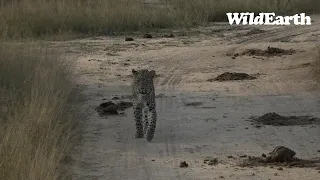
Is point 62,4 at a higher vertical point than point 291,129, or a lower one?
higher

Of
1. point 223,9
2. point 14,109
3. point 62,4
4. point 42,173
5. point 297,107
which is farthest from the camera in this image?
point 223,9

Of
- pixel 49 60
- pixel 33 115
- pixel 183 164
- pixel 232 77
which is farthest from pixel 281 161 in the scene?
pixel 232 77

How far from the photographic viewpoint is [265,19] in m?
28.3

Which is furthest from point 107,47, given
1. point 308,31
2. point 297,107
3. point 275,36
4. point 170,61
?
point 297,107

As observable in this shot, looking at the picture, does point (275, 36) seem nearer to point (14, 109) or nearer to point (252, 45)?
point (252, 45)

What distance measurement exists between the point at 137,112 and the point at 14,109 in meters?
1.87

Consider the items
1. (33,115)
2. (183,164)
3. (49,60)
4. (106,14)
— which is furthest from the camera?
(106,14)

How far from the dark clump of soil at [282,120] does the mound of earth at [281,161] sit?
2.27m

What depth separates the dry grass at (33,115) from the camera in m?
7.02

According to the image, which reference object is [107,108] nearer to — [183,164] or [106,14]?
[183,164]

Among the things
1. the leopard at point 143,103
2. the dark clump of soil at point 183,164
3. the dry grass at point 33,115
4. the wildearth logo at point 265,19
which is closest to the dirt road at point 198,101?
the dark clump of soil at point 183,164

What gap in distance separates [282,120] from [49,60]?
182 inches

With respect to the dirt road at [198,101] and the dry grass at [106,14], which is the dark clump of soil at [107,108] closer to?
the dirt road at [198,101]

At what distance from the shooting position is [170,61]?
62.0 ft
